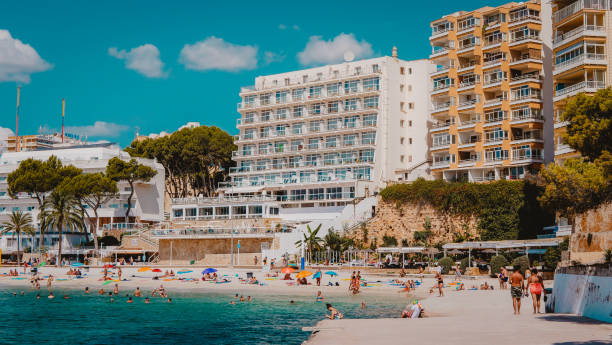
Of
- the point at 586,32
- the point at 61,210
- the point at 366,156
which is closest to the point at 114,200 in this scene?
the point at 61,210

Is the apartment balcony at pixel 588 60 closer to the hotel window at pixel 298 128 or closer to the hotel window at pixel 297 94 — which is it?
the hotel window at pixel 298 128

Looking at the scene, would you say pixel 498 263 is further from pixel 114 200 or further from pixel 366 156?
pixel 114 200

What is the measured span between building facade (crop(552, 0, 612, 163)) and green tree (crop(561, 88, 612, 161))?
14.9m

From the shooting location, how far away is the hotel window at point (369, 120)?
273 ft

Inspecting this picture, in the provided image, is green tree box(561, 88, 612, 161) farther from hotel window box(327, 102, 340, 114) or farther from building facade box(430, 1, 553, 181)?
hotel window box(327, 102, 340, 114)

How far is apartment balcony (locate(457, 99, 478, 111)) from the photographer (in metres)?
69.8

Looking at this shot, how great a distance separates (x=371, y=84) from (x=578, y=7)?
3187 cm

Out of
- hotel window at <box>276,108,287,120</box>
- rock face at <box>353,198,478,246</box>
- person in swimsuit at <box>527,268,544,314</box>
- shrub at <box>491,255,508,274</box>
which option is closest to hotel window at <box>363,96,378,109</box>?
hotel window at <box>276,108,287,120</box>

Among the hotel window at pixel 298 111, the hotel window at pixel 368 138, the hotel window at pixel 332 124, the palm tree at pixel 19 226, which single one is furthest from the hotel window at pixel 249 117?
the palm tree at pixel 19 226

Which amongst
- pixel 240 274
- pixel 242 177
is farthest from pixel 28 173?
pixel 240 274

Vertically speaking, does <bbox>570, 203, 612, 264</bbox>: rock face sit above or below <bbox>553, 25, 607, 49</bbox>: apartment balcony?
below

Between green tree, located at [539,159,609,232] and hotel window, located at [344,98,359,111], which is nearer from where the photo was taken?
green tree, located at [539,159,609,232]

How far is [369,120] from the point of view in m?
83.7

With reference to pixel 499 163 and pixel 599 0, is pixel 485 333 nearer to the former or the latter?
pixel 599 0
